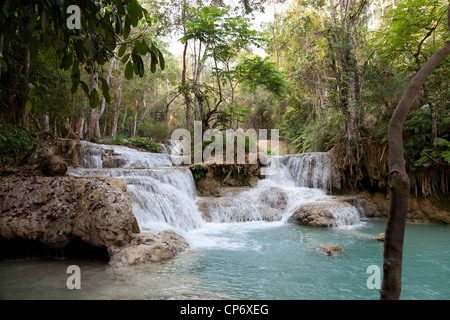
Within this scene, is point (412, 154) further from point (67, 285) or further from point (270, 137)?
point (270, 137)

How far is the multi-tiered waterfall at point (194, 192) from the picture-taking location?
7047 millimetres

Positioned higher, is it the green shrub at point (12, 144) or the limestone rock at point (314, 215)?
the green shrub at point (12, 144)

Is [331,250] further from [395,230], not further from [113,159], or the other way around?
[113,159]

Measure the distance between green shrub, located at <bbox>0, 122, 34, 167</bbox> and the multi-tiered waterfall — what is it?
1.33 metres

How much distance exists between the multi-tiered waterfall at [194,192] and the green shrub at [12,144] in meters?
1.33

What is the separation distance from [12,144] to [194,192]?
18.9 feet

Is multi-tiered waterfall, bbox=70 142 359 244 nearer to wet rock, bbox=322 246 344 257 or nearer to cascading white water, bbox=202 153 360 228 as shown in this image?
cascading white water, bbox=202 153 360 228

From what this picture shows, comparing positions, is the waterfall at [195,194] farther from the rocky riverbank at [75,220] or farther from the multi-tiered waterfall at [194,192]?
the rocky riverbank at [75,220]

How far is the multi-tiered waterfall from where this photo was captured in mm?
7047

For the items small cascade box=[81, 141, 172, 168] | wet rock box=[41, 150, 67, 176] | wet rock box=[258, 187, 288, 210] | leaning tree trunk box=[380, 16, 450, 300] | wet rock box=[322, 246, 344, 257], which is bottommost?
wet rock box=[322, 246, 344, 257]

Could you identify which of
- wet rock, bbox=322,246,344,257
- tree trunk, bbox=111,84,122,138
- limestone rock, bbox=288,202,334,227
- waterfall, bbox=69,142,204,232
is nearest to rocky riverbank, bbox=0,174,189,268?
waterfall, bbox=69,142,204,232

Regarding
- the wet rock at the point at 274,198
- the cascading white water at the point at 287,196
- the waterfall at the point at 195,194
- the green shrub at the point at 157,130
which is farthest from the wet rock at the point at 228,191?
the green shrub at the point at 157,130

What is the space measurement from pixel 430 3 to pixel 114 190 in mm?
9386
